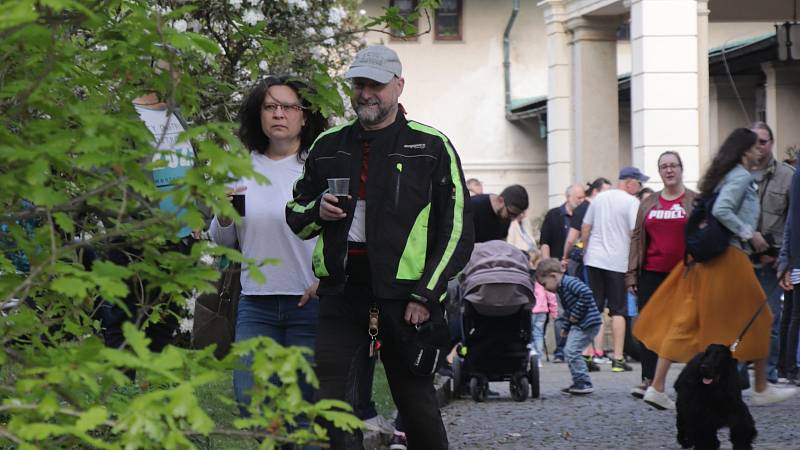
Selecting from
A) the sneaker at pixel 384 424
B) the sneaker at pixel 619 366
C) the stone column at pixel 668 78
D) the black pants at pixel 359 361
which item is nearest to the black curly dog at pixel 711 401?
the sneaker at pixel 384 424

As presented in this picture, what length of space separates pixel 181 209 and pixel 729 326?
7.00 metres

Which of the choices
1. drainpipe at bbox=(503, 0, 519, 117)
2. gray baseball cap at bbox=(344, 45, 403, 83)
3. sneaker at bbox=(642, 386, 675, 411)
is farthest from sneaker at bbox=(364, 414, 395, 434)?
drainpipe at bbox=(503, 0, 519, 117)

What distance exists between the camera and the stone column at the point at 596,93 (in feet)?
78.5

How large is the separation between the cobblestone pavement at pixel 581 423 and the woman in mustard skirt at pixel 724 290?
42 cm

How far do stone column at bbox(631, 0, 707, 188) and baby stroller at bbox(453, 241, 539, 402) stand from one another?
888 cm

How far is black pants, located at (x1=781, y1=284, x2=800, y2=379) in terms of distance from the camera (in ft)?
41.7

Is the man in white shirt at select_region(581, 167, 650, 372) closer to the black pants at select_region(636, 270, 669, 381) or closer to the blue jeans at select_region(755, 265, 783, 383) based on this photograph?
the blue jeans at select_region(755, 265, 783, 383)

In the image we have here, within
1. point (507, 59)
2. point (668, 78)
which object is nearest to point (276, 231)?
point (668, 78)

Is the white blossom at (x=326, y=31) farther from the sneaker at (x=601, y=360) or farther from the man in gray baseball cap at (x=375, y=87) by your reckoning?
the man in gray baseball cap at (x=375, y=87)

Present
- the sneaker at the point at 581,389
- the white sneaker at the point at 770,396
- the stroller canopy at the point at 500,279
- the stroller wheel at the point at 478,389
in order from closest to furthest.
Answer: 1. the white sneaker at the point at 770,396
2. the stroller canopy at the point at 500,279
3. the stroller wheel at the point at 478,389
4. the sneaker at the point at 581,389

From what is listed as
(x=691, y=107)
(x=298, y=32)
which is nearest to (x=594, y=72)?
(x=691, y=107)

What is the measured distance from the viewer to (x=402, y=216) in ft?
18.7

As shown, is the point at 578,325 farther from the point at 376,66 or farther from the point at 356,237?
the point at 376,66

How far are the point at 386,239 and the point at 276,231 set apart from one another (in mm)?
736
